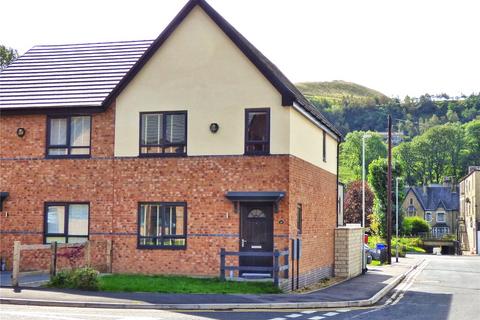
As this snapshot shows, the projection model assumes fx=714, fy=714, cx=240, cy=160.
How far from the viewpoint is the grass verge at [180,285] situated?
19953mm

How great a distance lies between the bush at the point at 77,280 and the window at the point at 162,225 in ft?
13.3

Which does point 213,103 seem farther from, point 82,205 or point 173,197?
point 82,205

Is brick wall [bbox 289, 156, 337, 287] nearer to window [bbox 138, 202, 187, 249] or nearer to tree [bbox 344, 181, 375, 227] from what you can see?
window [bbox 138, 202, 187, 249]

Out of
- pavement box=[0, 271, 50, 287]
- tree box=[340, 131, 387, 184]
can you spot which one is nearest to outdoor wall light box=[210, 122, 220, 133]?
pavement box=[0, 271, 50, 287]

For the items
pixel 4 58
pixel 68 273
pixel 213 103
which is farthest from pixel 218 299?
pixel 4 58

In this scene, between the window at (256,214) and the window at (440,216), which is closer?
the window at (256,214)

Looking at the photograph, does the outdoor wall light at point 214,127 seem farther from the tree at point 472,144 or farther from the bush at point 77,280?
the tree at point 472,144

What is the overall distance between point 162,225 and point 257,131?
4.48 metres

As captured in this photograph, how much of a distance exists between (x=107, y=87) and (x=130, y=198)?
173 inches

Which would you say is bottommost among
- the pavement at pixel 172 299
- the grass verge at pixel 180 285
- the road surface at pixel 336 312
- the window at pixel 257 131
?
the road surface at pixel 336 312

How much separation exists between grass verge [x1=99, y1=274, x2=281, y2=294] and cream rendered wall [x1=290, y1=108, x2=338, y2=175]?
15.6ft

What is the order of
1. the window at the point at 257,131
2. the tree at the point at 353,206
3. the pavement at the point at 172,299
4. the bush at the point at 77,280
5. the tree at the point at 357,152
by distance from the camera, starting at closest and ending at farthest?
1. the pavement at the point at 172,299
2. the bush at the point at 77,280
3. the window at the point at 257,131
4. the tree at the point at 353,206
5. the tree at the point at 357,152

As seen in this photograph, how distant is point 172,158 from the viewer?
23.9m

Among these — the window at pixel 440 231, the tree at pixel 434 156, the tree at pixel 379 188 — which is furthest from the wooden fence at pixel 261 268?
the tree at pixel 434 156
